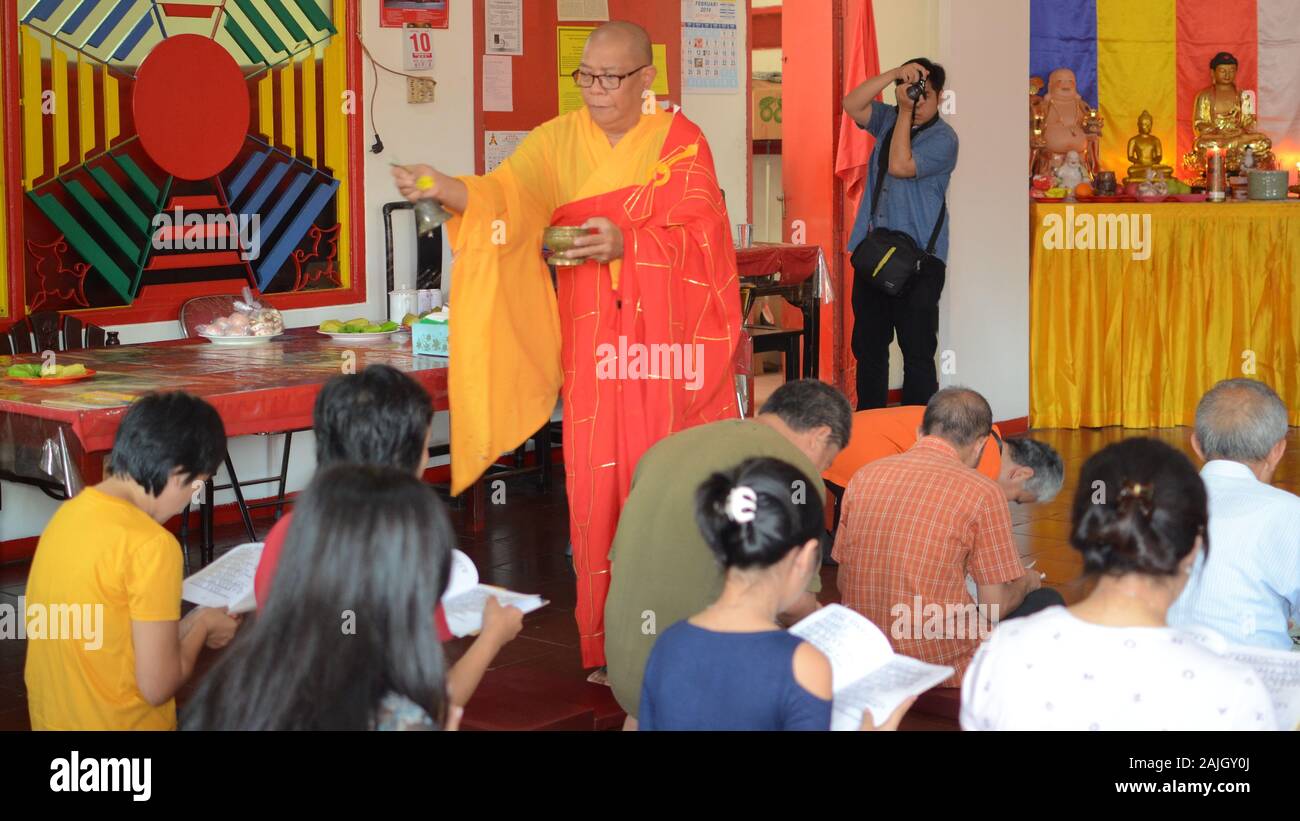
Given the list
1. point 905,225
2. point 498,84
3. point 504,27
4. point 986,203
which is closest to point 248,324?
point 498,84

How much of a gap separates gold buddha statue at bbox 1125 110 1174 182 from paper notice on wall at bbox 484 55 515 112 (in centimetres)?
362

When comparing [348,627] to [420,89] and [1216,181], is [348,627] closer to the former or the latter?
[420,89]

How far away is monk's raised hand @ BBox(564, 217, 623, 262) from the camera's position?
11.9 ft

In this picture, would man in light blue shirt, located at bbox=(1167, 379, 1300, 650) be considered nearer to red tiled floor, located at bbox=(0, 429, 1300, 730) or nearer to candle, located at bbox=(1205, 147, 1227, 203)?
red tiled floor, located at bbox=(0, 429, 1300, 730)

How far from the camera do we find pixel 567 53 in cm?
678

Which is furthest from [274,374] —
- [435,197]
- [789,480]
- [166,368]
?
[789,480]

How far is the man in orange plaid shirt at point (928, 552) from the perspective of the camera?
3.14 metres

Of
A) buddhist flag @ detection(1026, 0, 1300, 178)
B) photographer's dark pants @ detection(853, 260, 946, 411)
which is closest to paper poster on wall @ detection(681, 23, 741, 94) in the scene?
photographer's dark pants @ detection(853, 260, 946, 411)

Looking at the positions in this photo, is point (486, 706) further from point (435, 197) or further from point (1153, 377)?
point (1153, 377)

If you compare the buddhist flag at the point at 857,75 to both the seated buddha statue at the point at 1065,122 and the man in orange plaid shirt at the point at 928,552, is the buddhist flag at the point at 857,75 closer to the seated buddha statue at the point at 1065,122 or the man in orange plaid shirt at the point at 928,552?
the seated buddha statue at the point at 1065,122

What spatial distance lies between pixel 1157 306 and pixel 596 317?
4.46 m

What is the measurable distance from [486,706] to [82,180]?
110 inches

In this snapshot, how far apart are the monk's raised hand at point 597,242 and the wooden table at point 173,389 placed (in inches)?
27.8

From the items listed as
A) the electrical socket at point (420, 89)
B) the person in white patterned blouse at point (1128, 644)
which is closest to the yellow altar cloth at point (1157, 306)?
the electrical socket at point (420, 89)
